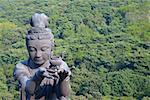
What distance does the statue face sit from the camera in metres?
5.97

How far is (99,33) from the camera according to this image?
6694cm

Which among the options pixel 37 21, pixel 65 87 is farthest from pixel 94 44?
pixel 65 87

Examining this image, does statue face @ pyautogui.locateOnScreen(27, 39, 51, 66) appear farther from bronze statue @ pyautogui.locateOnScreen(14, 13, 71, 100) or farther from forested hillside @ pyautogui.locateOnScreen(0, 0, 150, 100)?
forested hillside @ pyautogui.locateOnScreen(0, 0, 150, 100)

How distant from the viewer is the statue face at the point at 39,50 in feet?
19.6

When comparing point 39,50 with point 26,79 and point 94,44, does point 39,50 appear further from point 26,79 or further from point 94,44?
point 94,44

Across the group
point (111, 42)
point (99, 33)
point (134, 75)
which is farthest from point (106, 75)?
point (99, 33)

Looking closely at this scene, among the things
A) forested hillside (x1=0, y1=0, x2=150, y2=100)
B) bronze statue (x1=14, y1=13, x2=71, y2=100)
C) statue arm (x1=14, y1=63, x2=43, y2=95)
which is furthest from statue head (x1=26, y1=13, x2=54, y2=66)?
forested hillside (x1=0, y1=0, x2=150, y2=100)

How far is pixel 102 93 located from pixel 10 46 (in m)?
19.3

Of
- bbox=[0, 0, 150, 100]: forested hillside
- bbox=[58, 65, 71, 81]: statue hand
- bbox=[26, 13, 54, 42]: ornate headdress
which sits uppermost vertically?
bbox=[26, 13, 54, 42]: ornate headdress

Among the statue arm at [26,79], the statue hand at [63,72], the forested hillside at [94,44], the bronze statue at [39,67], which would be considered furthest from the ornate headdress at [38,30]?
the forested hillside at [94,44]

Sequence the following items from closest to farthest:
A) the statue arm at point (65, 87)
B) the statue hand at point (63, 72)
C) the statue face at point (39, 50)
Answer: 1. the statue hand at point (63, 72)
2. the statue arm at point (65, 87)
3. the statue face at point (39, 50)

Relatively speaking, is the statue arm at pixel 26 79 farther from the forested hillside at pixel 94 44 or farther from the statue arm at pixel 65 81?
the forested hillside at pixel 94 44

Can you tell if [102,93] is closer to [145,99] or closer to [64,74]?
[145,99]

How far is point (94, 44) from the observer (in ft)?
184
